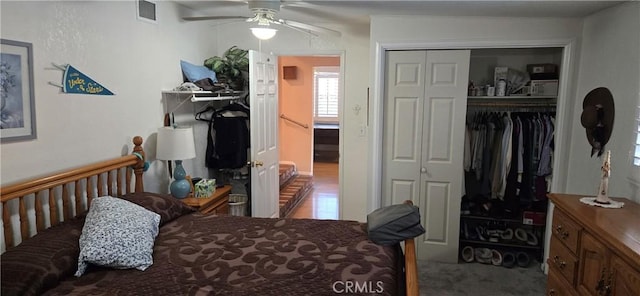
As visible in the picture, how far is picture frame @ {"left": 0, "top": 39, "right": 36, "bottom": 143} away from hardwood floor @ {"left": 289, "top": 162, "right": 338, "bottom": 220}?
11.1 feet

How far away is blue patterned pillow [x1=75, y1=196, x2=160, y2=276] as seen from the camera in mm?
1941

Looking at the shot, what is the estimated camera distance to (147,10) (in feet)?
10.2

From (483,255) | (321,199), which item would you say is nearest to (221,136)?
(321,199)

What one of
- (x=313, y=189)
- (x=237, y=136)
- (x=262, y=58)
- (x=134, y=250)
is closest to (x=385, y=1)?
(x=262, y=58)

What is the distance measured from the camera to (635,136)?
2.41 m

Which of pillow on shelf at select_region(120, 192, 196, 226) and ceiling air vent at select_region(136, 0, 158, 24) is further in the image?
ceiling air vent at select_region(136, 0, 158, 24)

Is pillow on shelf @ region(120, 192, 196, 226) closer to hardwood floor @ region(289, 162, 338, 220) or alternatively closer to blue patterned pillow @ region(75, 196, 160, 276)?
blue patterned pillow @ region(75, 196, 160, 276)

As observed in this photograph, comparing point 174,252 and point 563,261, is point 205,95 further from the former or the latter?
point 563,261

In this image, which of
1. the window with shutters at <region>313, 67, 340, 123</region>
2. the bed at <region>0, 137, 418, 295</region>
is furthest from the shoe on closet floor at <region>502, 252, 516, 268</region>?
the window with shutters at <region>313, 67, 340, 123</region>

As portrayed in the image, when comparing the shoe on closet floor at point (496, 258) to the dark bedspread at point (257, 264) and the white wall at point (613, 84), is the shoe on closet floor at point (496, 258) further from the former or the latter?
the dark bedspread at point (257, 264)

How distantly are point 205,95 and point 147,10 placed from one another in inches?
32.9

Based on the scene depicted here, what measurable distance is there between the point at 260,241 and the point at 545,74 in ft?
9.40

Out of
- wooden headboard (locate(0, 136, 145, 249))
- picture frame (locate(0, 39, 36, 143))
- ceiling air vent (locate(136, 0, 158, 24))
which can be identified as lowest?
wooden headboard (locate(0, 136, 145, 249))

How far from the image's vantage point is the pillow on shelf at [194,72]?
361 centimetres
